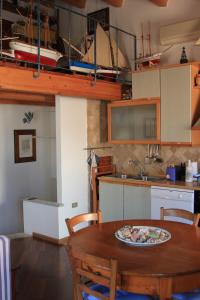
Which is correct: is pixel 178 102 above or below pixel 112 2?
below

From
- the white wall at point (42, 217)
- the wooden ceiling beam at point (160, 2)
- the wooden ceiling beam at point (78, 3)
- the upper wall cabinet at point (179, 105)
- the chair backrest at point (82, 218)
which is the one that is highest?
the wooden ceiling beam at point (78, 3)

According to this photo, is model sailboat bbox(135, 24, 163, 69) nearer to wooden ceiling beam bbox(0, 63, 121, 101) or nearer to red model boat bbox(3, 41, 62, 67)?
wooden ceiling beam bbox(0, 63, 121, 101)

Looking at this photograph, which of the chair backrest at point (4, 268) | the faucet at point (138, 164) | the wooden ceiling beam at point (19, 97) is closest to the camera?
the chair backrest at point (4, 268)

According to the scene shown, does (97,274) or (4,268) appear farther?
(4,268)

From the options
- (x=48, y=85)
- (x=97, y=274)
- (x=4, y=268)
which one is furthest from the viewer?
(x=48, y=85)

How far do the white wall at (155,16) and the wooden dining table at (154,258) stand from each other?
9.24 feet

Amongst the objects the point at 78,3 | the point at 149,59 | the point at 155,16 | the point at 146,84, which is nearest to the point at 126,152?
the point at 146,84

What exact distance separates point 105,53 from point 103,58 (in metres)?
0.09

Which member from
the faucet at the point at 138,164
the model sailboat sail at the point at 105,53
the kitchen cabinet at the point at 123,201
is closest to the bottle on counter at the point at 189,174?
the kitchen cabinet at the point at 123,201

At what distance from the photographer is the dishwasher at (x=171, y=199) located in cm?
395

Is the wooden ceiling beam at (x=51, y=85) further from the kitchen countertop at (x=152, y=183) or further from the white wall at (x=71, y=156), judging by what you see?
the kitchen countertop at (x=152, y=183)

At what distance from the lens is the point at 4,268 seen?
Answer: 242 cm

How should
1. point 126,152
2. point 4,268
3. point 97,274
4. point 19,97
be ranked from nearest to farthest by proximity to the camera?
point 97,274 → point 4,268 → point 19,97 → point 126,152

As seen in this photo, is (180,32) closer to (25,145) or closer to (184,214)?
(184,214)
